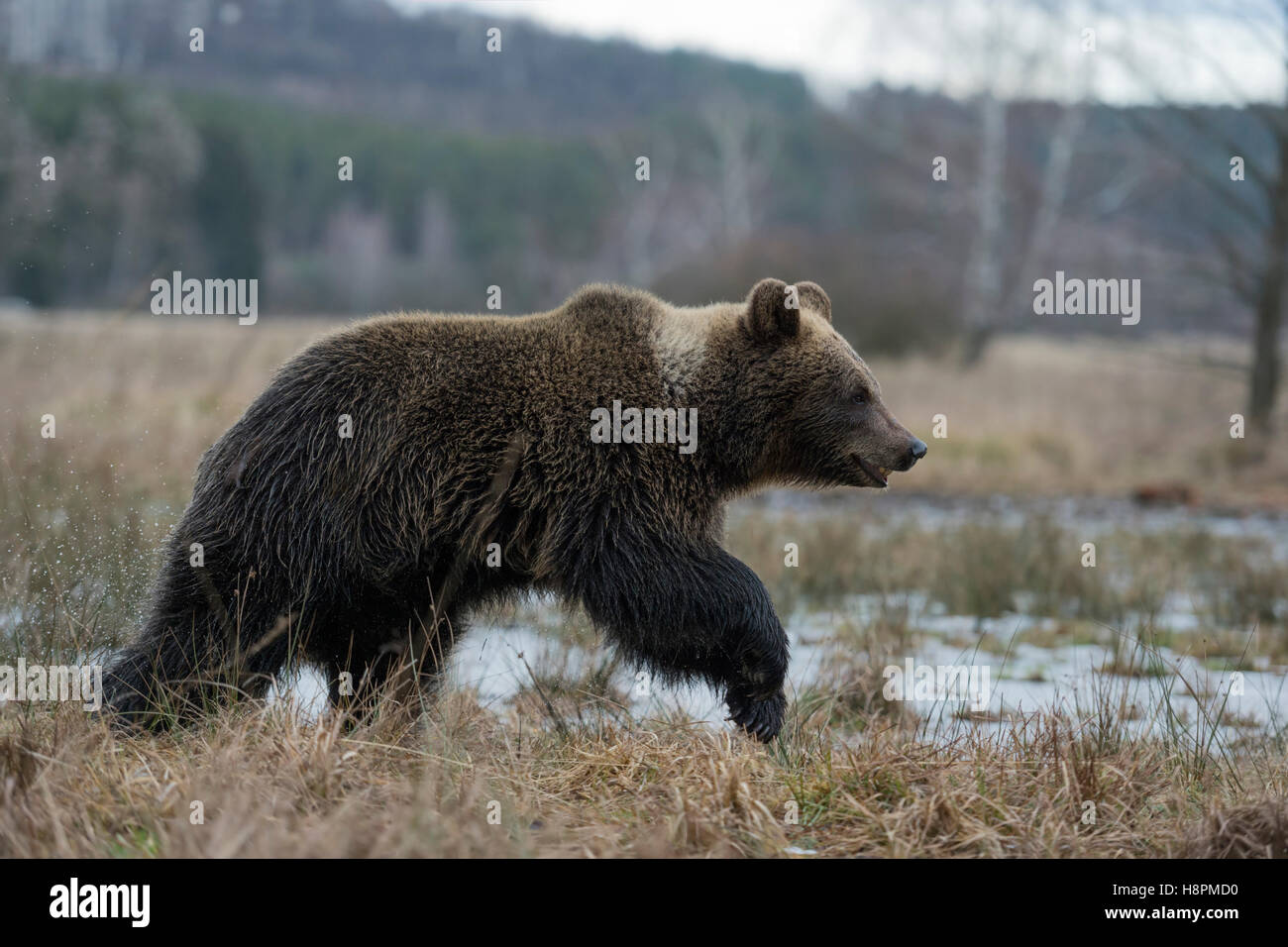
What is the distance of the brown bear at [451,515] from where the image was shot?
174 inches

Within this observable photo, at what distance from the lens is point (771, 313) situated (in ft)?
16.1

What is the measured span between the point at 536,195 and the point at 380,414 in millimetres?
52878

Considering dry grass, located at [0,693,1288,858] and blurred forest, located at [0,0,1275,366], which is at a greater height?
blurred forest, located at [0,0,1275,366]

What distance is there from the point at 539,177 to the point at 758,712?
5478 centimetres

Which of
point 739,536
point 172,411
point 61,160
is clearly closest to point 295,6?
point 61,160

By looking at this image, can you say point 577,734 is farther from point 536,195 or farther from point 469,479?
point 536,195

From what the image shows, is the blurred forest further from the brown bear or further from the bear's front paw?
Answer: the bear's front paw

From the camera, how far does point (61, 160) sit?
33.5 meters

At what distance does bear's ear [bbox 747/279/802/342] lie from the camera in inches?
193

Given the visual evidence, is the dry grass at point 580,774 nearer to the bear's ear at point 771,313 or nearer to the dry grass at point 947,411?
the bear's ear at point 771,313

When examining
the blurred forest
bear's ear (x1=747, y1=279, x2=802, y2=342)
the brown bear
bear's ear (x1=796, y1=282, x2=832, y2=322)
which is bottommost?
the brown bear

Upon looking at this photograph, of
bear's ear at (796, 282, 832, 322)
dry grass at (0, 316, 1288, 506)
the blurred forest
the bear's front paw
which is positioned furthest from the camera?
the blurred forest

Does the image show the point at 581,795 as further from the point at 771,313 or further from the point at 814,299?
the point at 814,299

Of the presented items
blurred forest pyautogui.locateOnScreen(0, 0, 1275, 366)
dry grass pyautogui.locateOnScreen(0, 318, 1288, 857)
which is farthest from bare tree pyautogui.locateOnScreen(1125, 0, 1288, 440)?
dry grass pyautogui.locateOnScreen(0, 318, 1288, 857)
